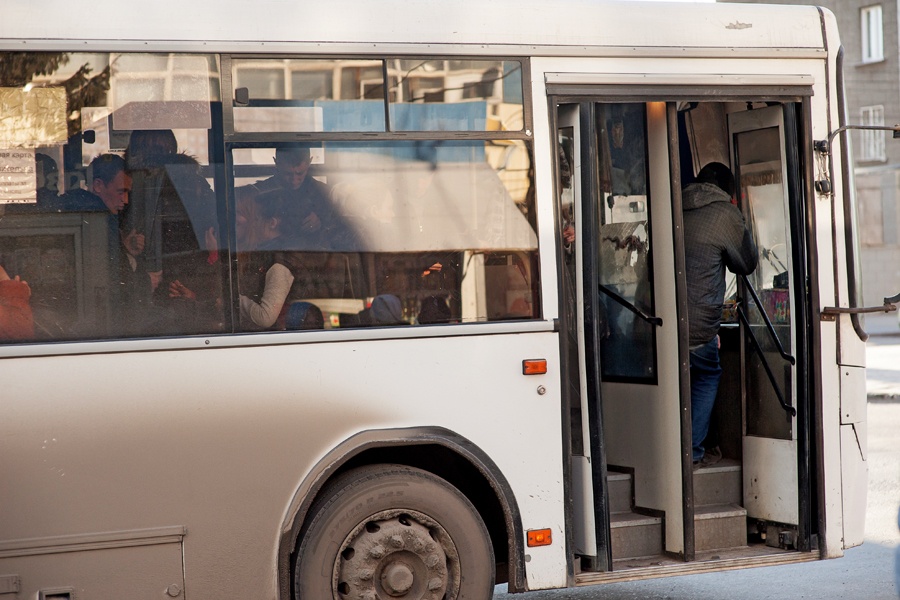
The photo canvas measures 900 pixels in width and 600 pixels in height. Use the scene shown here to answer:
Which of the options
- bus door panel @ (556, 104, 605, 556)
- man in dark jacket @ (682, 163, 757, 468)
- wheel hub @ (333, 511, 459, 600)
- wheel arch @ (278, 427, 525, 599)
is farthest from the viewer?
man in dark jacket @ (682, 163, 757, 468)

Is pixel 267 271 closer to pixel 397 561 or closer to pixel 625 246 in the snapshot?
pixel 397 561

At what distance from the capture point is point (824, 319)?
16.2 ft

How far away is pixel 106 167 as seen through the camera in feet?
13.1

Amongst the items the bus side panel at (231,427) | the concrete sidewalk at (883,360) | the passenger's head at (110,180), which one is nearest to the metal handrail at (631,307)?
the bus side panel at (231,427)

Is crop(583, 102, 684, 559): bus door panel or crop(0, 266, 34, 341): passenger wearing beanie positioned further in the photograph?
crop(583, 102, 684, 559): bus door panel

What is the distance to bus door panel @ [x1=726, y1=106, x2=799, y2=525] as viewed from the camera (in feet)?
16.8

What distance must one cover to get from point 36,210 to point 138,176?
421 millimetres

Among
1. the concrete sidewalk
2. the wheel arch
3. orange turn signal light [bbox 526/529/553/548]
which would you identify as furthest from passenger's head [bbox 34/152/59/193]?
the concrete sidewalk

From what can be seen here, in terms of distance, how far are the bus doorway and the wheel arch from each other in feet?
1.36

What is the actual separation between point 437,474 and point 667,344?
53.7 inches

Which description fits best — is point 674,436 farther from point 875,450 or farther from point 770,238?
point 875,450

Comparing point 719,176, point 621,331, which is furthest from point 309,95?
point 719,176

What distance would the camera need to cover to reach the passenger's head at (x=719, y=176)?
18.2ft

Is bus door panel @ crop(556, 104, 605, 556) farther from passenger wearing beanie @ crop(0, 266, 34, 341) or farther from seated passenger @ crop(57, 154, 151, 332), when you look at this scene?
passenger wearing beanie @ crop(0, 266, 34, 341)
